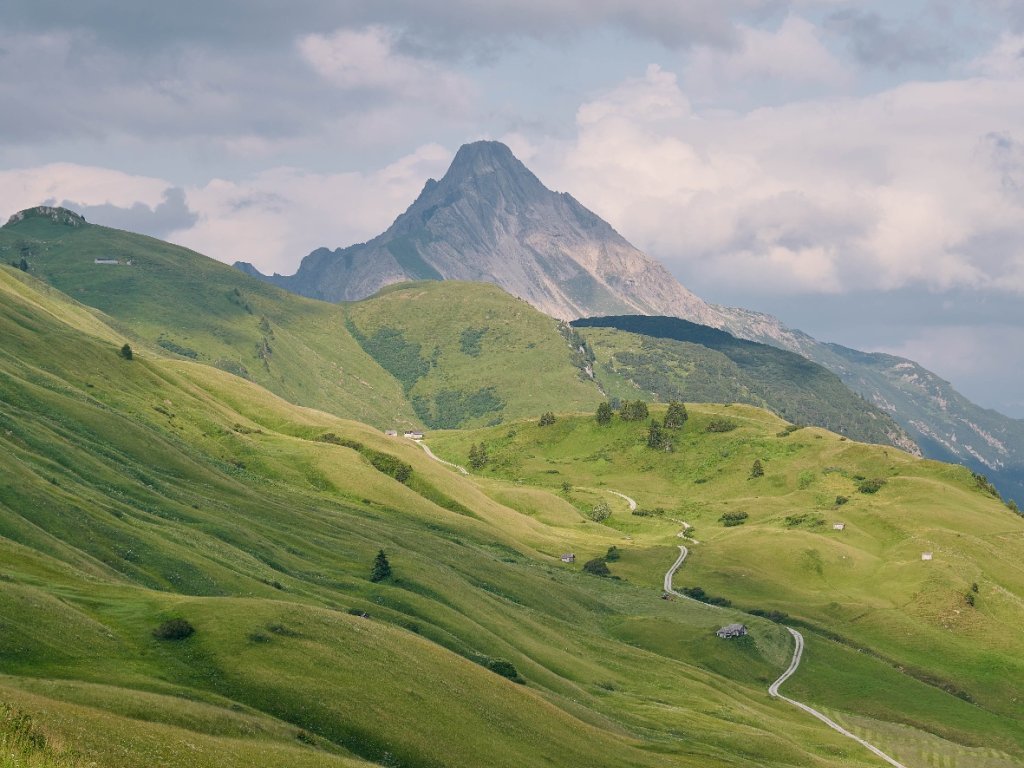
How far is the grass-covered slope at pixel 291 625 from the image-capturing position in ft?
189

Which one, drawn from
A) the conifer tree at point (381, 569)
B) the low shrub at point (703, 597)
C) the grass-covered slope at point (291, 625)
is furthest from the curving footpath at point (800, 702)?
the conifer tree at point (381, 569)

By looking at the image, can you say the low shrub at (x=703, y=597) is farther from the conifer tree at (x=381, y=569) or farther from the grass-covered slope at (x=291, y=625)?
the conifer tree at (x=381, y=569)

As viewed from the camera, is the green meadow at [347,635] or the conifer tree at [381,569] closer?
the green meadow at [347,635]

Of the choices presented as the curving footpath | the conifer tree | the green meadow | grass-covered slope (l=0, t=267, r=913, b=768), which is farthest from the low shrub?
the conifer tree

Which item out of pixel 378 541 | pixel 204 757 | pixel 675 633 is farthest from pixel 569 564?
pixel 204 757

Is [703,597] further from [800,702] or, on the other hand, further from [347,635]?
[347,635]

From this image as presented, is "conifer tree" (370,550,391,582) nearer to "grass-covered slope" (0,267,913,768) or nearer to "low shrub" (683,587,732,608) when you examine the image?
"grass-covered slope" (0,267,913,768)

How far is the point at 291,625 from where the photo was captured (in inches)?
2830

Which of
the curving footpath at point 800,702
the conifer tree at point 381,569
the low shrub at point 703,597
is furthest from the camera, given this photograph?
the low shrub at point 703,597

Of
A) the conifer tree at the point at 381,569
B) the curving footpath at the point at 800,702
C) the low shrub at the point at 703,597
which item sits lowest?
the curving footpath at the point at 800,702

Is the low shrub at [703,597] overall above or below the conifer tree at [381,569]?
below

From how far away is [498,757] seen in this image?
6712cm

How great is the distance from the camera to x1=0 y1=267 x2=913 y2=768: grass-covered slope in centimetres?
5769

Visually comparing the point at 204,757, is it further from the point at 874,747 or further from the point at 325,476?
the point at 325,476
